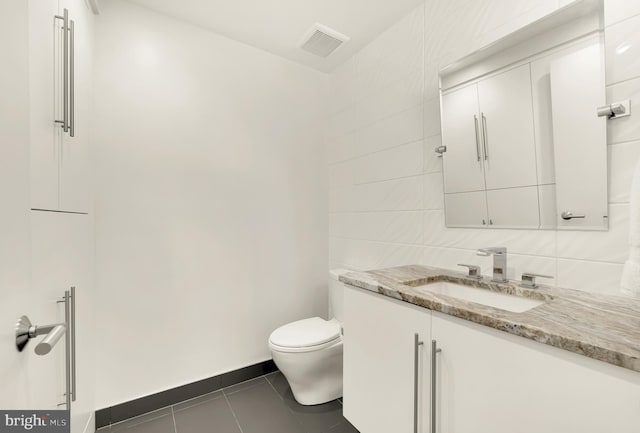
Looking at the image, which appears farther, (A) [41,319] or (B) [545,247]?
(B) [545,247]

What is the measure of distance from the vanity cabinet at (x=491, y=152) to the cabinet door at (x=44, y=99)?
1.58 meters

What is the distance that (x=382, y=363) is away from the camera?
1089 mm

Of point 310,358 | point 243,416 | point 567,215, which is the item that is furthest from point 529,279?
point 243,416

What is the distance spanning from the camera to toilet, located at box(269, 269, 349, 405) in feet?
5.16

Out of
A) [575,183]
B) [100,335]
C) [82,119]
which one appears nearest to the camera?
[575,183]

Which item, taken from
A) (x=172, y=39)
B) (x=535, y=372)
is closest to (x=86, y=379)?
(x=535, y=372)

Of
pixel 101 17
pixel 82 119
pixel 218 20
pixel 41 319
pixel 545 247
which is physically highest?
pixel 218 20

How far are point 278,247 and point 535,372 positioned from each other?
5.46ft

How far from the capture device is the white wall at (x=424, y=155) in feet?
3.21

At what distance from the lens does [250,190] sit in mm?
2008

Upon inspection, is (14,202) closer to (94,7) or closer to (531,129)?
(94,7)

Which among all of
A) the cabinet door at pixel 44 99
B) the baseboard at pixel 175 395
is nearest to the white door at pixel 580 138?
the cabinet door at pixel 44 99

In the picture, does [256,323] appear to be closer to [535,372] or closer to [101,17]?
[535,372]

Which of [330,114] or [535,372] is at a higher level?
[330,114]
